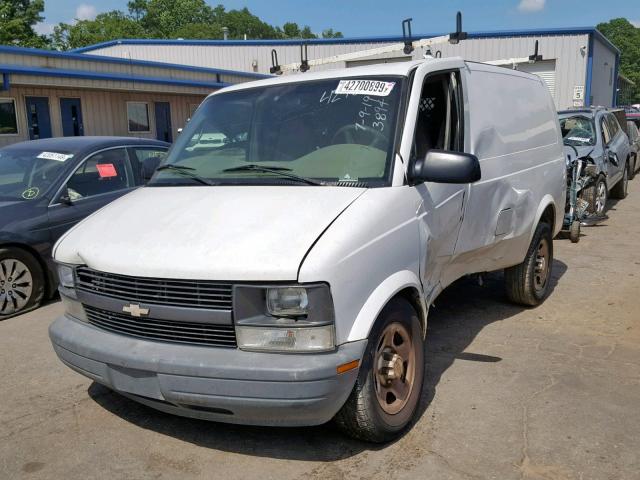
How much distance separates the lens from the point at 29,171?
6.29 meters

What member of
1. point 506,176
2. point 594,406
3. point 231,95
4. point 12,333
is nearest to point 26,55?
point 12,333

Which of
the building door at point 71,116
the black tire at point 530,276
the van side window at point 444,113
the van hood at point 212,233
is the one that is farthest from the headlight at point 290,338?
the building door at point 71,116

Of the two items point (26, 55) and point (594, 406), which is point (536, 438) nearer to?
point (594, 406)

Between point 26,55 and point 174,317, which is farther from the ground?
point 26,55

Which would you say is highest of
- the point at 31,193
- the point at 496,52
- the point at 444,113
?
the point at 496,52

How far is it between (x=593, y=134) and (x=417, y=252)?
8.49m

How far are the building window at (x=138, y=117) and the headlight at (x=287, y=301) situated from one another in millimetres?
18927

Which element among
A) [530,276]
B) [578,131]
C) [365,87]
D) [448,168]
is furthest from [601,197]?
[448,168]

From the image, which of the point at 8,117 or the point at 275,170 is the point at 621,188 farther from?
the point at 8,117

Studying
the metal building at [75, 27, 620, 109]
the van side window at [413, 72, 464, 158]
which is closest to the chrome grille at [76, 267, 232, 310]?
the van side window at [413, 72, 464, 158]

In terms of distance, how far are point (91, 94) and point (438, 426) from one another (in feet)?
59.4

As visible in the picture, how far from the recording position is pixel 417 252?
344 cm

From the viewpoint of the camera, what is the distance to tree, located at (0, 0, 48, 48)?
136 ft

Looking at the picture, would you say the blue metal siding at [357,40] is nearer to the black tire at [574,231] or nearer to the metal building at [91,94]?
the metal building at [91,94]
